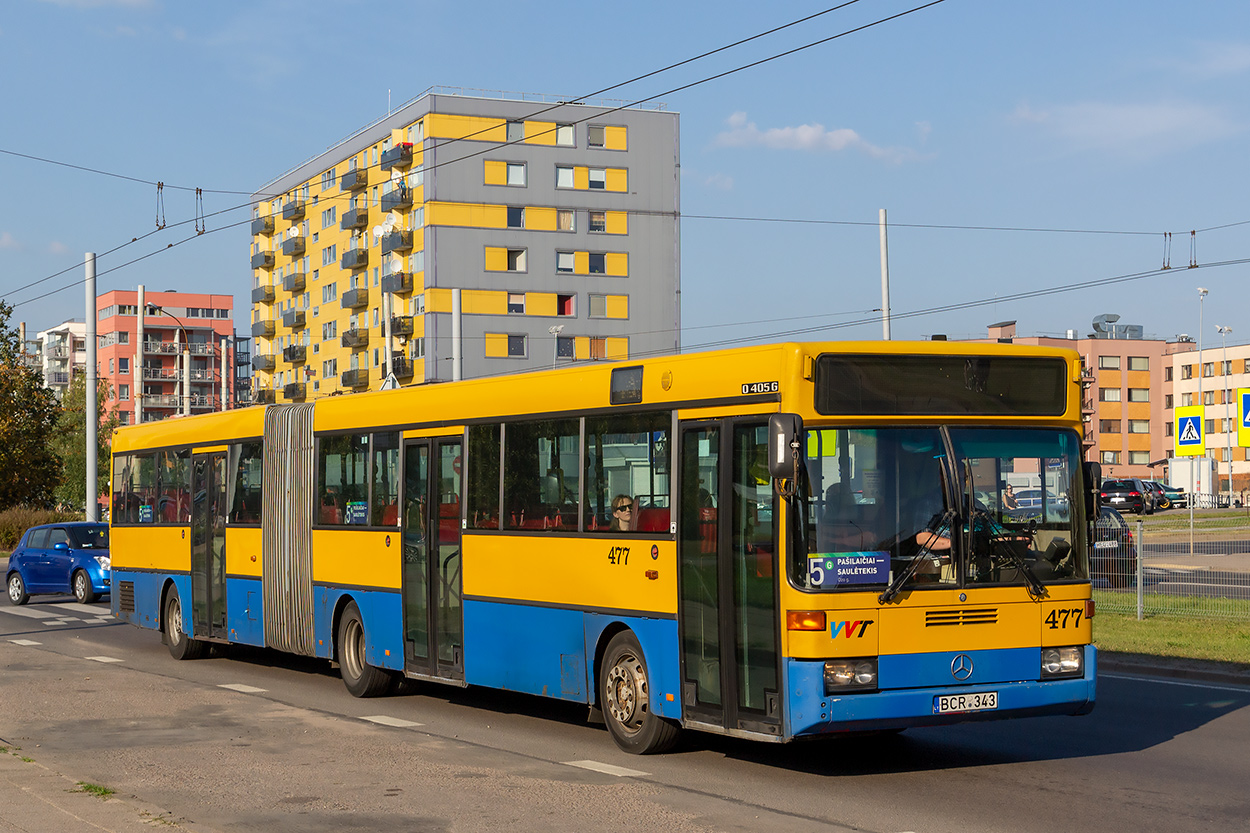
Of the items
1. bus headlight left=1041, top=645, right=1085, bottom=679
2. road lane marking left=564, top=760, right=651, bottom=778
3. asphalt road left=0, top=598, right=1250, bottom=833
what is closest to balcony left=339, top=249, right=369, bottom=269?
asphalt road left=0, top=598, right=1250, bottom=833

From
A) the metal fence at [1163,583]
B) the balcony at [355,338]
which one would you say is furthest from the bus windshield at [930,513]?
the balcony at [355,338]

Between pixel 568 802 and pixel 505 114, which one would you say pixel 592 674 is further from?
pixel 505 114

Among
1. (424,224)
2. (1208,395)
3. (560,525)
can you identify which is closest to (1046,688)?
(560,525)

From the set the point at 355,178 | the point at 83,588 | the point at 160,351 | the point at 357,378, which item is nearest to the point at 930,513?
the point at 83,588

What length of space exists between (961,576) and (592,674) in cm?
312

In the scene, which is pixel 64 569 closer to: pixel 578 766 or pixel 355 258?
pixel 578 766

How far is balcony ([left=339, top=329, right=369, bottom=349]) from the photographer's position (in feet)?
315

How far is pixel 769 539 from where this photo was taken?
9688 millimetres

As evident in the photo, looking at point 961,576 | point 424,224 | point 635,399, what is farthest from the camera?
point 424,224

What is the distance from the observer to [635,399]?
11.2 m

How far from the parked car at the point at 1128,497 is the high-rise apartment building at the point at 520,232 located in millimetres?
27390

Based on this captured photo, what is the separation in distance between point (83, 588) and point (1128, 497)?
53.8 meters

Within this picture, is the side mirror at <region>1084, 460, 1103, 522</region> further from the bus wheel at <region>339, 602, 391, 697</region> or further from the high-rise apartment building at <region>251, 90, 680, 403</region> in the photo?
the high-rise apartment building at <region>251, 90, 680, 403</region>

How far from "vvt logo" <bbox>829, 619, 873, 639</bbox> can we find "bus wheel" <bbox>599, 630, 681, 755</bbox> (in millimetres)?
1884
